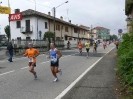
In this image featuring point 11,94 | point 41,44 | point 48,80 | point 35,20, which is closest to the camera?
point 11,94

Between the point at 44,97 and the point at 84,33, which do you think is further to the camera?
the point at 84,33

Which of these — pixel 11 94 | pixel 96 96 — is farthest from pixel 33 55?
pixel 96 96

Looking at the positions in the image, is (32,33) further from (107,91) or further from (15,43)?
(107,91)

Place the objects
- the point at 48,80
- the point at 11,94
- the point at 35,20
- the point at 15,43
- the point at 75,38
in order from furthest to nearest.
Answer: the point at 75,38 → the point at 35,20 → the point at 15,43 → the point at 48,80 → the point at 11,94

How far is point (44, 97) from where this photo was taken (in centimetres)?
1054

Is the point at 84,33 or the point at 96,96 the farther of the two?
the point at 84,33

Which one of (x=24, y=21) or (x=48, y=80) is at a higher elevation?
(x=24, y=21)

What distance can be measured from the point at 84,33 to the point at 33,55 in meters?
96.1

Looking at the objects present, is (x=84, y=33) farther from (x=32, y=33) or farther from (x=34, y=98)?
(x=34, y=98)

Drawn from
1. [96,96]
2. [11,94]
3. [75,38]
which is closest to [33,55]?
[11,94]

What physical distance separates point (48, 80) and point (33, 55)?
52.5 inches

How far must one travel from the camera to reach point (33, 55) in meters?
15.4

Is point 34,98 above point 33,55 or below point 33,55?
below

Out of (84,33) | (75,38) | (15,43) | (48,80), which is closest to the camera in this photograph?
(48,80)
